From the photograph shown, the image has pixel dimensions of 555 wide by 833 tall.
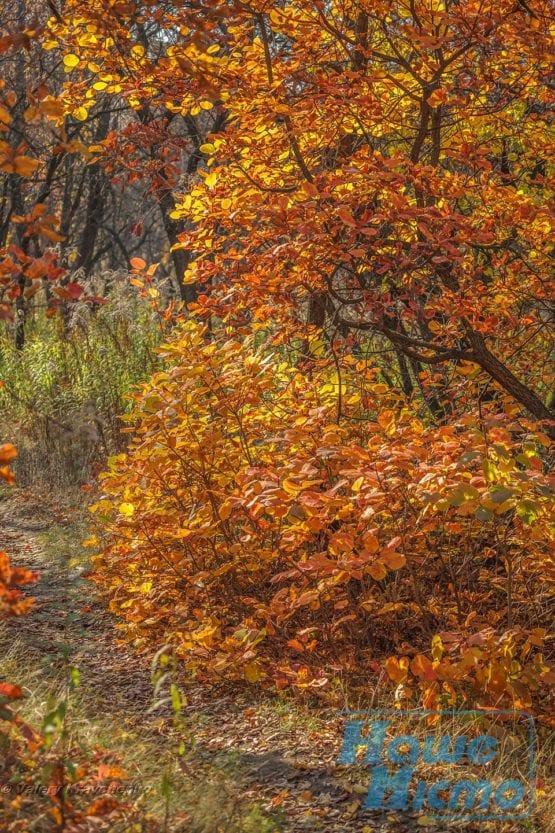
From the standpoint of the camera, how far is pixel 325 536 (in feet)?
15.6

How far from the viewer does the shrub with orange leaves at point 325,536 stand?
369 centimetres

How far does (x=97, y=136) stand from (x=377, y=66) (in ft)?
29.0

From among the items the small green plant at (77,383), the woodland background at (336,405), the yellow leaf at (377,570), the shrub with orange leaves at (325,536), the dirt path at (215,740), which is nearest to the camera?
the dirt path at (215,740)

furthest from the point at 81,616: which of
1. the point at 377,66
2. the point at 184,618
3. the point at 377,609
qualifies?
the point at 377,66

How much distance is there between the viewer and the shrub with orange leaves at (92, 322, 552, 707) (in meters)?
3.69

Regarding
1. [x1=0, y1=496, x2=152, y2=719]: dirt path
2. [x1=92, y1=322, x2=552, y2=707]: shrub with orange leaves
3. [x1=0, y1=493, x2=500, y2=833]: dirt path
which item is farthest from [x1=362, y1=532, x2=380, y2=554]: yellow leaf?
[x1=0, y1=496, x2=152, y2=719]: dirt path

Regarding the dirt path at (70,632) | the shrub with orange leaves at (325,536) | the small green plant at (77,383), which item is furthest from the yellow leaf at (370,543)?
the small green plant at (77,383)

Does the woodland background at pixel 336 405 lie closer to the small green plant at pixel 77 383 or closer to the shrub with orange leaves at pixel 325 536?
the shrub with orange leaves at pixel 325 536

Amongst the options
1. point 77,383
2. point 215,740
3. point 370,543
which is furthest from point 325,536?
point 77,383

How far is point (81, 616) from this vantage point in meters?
5.52

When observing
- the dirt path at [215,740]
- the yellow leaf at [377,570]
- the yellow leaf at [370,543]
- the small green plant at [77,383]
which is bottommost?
the dirt path at [215,740]

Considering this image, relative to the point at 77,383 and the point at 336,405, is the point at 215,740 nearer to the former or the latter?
the point at 336,405

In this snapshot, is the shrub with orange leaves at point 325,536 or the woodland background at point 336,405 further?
the woodland background at point 336,405

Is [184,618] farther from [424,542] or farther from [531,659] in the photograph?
[531,659]
